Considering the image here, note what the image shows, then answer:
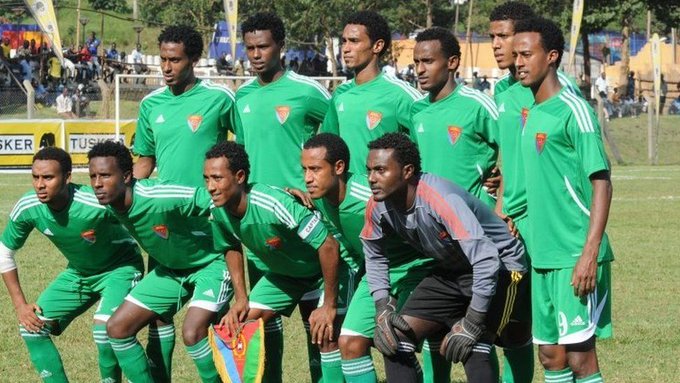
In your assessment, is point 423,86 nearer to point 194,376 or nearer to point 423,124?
point 423,124

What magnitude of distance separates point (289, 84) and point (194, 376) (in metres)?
2.28

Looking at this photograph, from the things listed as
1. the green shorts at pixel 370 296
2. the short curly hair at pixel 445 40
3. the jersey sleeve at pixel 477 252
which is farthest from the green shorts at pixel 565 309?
the short curly hair at pixel 445 40

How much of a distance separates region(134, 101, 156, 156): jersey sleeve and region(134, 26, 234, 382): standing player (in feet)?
0.22

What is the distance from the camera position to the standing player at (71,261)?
28.0ft

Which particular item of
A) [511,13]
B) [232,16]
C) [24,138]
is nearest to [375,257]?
[511,13]

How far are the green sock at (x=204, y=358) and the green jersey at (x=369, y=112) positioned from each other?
1.57 meters

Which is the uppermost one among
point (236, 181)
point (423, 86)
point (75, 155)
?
point (423, 86)

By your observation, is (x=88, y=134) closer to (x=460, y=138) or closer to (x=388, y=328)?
(x=460, y=138)

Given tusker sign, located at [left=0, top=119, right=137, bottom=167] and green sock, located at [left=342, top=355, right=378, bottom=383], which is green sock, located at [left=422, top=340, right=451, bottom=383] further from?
tusker sign, located at [left=0, top=119, right=137, bottom=167]

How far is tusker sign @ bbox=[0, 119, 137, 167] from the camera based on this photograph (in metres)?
28.4

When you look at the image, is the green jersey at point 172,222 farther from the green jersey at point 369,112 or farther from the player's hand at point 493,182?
the player's hand at point 493,182

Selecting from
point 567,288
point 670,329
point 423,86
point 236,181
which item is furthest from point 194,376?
point 670,329

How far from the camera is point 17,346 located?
10.7 m

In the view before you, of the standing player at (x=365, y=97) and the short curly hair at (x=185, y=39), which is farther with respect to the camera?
the short curly hair at (x=185, y=39)
